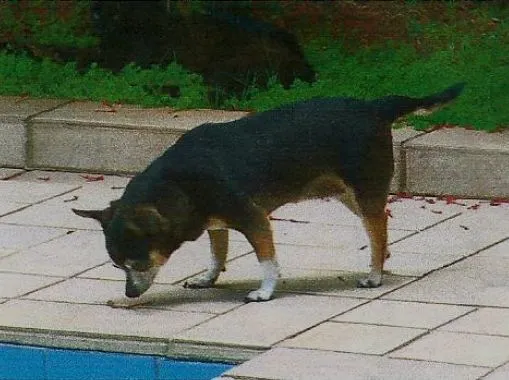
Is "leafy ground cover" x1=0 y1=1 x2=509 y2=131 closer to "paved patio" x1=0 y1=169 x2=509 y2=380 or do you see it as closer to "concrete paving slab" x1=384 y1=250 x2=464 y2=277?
"paved patio" x1=0 y1=169 x2=509 y2=380

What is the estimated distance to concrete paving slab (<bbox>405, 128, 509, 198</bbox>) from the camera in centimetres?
743

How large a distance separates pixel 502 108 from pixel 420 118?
0.45 metres

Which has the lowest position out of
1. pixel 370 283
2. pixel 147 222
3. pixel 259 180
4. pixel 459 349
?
pixel 370 283

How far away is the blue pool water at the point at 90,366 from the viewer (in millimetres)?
5203

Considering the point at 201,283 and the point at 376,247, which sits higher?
the point at 376,247

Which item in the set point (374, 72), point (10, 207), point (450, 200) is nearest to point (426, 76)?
point (374, 72)

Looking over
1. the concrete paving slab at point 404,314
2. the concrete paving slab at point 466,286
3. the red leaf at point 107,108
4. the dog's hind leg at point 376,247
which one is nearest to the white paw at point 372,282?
the dog's hind leg at point 376,247

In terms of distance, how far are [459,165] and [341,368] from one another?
9.17 ft

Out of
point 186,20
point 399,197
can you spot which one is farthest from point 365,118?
point 186,20

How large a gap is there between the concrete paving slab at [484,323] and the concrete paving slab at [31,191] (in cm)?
298

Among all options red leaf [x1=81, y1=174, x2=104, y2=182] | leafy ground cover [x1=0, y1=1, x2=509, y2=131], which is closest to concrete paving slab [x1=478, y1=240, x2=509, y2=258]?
leafy ground cover [x1=0, y1=1, x2=509, y2=131]

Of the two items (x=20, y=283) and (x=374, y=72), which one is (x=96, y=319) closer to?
(x=20, y=283)

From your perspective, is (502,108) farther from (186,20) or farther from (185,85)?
(186,20)

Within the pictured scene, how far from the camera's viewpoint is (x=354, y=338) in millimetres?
5254
